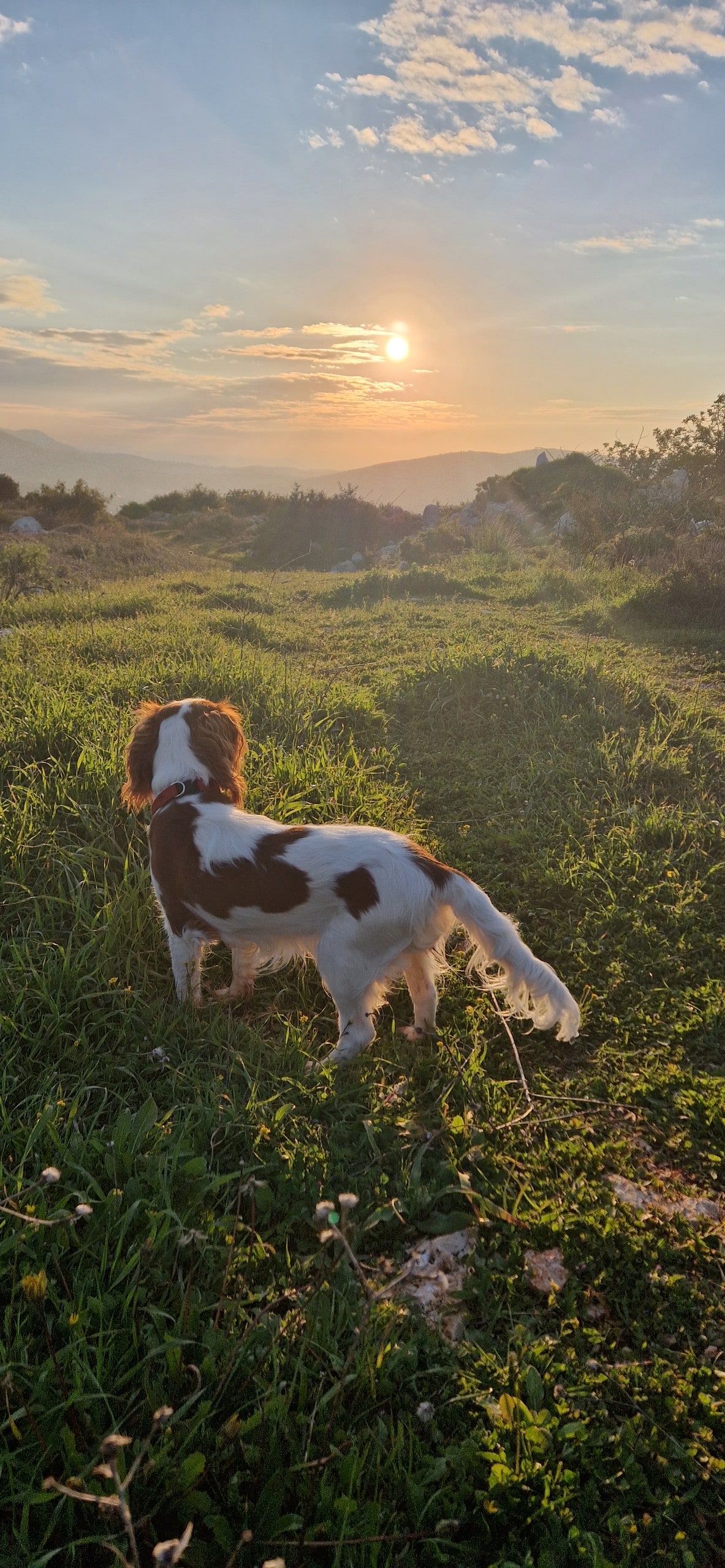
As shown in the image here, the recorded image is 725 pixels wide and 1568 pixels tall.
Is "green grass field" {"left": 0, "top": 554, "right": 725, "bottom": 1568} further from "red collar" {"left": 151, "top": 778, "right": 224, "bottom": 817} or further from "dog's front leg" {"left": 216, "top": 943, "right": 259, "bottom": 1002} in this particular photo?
"red collar" {"left": 151, "top": 778, "right": 224, "bottom": 817}

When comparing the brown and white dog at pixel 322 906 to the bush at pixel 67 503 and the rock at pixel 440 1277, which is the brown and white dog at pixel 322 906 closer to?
the rock at pixel 440 1277

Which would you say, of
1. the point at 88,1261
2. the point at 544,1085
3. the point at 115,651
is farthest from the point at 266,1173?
the point at 115,651

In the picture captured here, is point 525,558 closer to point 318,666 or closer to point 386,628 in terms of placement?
point 386,628

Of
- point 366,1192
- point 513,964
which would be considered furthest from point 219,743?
point 366,1192

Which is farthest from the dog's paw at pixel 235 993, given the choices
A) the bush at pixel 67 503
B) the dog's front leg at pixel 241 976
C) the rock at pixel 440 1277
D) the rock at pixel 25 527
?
the bush at pixel 67 503

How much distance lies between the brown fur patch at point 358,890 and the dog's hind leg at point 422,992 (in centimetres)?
39

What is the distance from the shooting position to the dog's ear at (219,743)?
338 cm

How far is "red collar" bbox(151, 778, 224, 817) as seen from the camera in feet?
10.8

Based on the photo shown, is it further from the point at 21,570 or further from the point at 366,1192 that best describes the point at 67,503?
the point at 366,1192

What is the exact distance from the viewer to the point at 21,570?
12961 mm

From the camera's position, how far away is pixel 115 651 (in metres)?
7.12

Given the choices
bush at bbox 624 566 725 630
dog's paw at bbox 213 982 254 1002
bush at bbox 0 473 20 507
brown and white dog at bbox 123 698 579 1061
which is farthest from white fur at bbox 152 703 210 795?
bush at bbox 0 473 20 507

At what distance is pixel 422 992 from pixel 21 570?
12185 mm

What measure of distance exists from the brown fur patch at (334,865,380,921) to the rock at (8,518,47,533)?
2075cm
